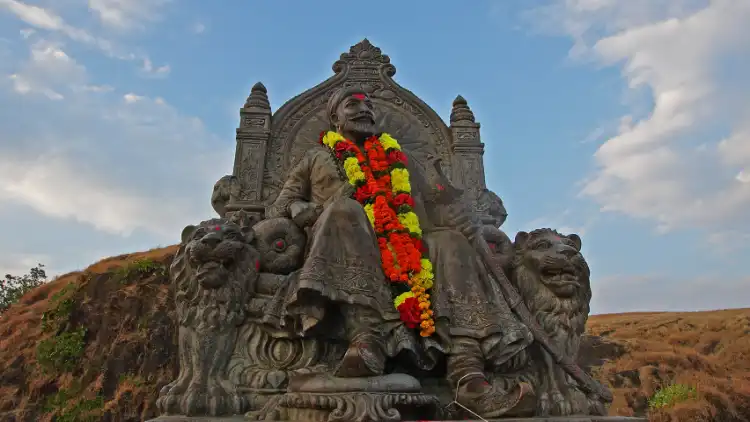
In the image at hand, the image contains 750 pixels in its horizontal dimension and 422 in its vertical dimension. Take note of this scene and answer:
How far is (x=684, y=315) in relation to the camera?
13.8 m

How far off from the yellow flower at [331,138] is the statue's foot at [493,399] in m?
2.32

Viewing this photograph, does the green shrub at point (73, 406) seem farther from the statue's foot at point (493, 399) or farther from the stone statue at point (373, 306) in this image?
the statue's foot at point (493, 399)

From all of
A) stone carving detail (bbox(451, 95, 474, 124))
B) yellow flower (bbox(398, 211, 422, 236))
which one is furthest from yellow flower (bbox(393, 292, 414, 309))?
stone carving detail (bbox(451, 95, 474, 124))

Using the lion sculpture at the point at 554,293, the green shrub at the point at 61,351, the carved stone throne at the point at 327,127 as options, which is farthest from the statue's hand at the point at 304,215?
the green shrub at the point at 61,351

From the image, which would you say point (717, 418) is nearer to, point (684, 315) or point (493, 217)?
point (684, 315)

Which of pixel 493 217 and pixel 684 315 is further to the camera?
pixel 684 315

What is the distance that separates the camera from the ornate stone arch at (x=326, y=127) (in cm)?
479

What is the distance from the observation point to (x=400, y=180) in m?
3.74

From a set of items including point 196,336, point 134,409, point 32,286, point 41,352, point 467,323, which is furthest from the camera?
point 32,286

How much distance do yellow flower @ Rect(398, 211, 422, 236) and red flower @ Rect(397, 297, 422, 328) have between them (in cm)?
61

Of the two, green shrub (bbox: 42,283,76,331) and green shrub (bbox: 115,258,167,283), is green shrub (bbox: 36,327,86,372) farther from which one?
green shrub (bbox: 115,258,167,283)

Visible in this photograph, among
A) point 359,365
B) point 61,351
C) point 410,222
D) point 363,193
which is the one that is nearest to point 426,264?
point 410,222

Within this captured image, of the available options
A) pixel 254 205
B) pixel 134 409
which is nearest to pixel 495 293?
pixel 254 205

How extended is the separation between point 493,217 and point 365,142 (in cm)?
163
